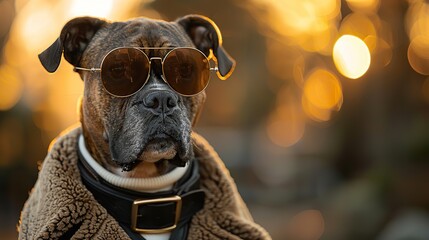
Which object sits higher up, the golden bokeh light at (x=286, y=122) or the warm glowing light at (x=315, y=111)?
the golden bokeh light at (x=286, y=122)

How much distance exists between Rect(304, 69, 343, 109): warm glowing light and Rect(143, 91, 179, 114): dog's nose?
15.8 m

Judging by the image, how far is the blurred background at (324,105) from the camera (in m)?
13.9

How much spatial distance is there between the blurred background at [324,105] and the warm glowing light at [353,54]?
0.04 meters

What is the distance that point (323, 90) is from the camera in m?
23.3

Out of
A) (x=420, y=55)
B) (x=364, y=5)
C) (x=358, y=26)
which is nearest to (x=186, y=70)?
(x=364, y=5)

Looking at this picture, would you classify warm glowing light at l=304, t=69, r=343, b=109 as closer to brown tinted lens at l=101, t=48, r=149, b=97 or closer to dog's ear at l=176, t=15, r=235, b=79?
dog's ear at l=176, t=15, r=235, b=79

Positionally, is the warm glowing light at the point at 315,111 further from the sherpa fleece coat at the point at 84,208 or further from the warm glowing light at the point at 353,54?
the sherpa fleece coat at the point at 84,208

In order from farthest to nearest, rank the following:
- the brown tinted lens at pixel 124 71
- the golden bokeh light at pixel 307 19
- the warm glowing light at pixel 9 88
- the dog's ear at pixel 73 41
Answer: the warm glowing light at pixel 9 88 → the golden bokeh light at pixel 307 19 → the dog's ear at pixel 73 41 → the brown tinted lens at pixel 124 71

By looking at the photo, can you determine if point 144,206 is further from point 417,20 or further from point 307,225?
point 417,20

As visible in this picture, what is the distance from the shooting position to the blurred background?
1395 centimetres

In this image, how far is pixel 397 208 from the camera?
45.5 feet

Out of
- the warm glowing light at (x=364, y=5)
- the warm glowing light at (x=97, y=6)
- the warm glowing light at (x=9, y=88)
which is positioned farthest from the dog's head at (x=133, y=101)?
the warm glowing light at (x=9, y=88)

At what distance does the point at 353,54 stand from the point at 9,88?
30.9 feet

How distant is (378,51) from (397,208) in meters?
4.07
